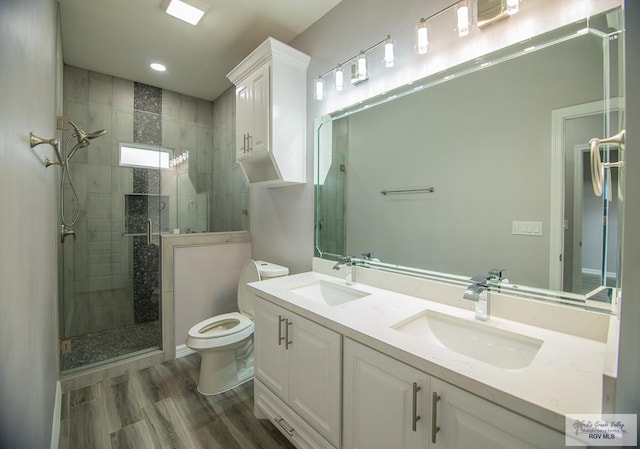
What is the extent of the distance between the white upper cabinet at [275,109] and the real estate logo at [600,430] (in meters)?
1.93

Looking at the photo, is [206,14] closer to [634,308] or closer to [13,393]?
[13,393]

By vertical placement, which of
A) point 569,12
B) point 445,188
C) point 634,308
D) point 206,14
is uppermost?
point 206,14

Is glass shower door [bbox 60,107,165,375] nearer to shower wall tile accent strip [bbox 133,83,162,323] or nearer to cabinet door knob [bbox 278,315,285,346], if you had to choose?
shower wall tile accent strip [bbox 133,83,162,323]

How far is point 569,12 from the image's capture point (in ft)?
3.51

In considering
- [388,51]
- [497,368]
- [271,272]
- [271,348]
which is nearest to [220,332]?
[271,272]

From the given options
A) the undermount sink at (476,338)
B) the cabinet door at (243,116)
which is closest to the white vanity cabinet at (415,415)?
the undermount sink at (476,338)

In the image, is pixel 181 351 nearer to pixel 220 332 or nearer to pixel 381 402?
pixel 220 332

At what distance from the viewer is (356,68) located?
180 centimetres

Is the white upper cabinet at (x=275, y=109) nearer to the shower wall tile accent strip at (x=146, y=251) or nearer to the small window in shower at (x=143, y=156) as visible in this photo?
the small window in shower at (x=143, y=156)

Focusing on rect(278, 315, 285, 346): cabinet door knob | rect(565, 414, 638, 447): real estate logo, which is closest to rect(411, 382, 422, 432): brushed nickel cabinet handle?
rect(565, 414, 638, 447): real estate logo

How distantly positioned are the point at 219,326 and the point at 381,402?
169cm

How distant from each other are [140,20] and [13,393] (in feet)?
8.40

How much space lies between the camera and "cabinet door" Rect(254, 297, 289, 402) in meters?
1.49

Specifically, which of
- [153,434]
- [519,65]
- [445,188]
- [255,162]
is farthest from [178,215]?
[519,65]
